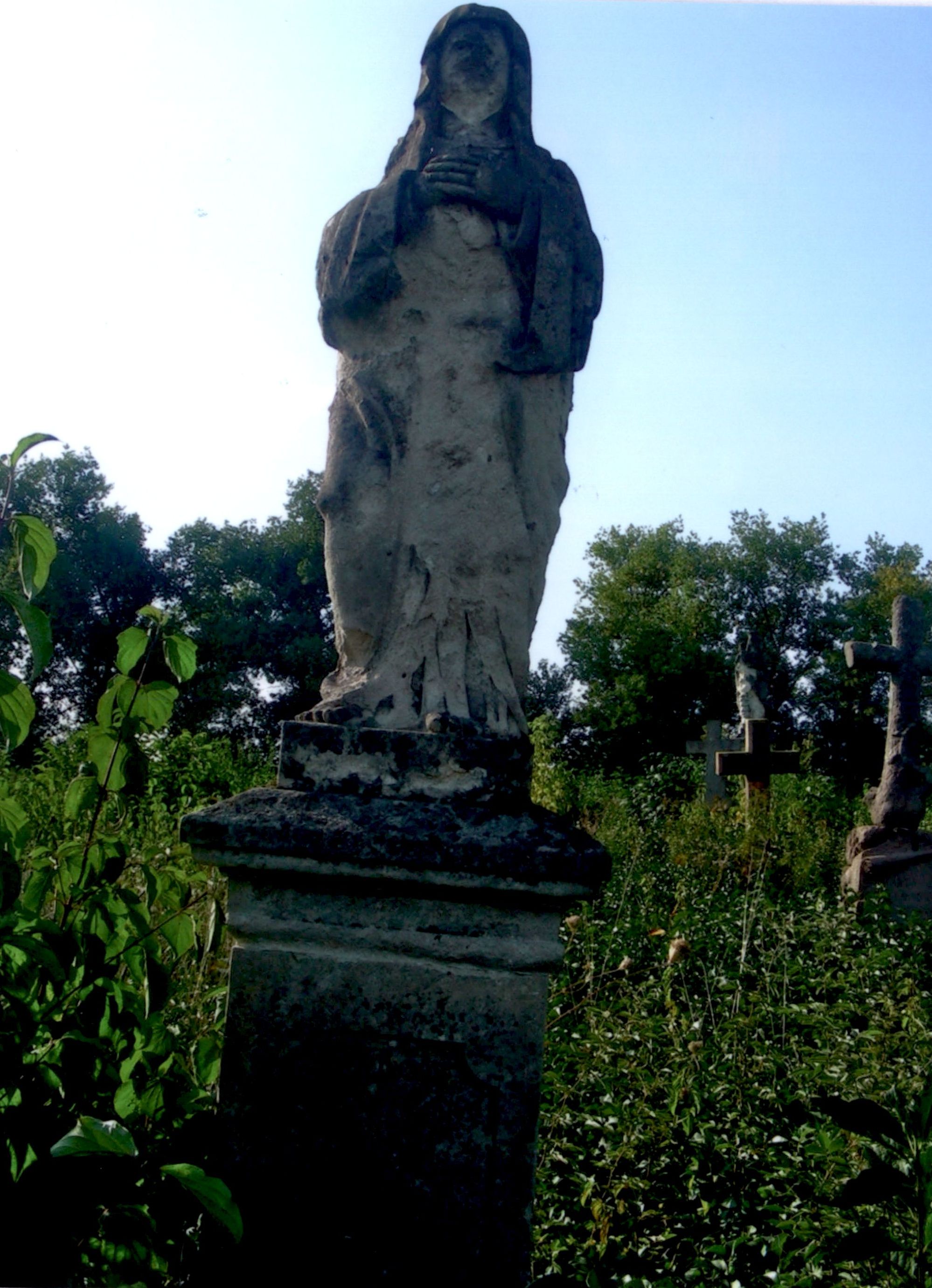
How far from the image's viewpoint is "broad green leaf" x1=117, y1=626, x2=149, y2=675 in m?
2.38

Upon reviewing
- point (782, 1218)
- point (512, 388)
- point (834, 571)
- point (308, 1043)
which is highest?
point (834, 571)

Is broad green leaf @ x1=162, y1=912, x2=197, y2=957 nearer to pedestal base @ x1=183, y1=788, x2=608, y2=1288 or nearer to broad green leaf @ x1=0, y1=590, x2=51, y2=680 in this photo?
pedestal base @ x1=183, y1=788, x2=608, y2=1288

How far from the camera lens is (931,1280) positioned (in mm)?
2514

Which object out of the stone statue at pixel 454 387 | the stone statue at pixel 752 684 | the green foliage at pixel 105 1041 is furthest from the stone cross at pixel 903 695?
the green foliage at pixel 105 1041

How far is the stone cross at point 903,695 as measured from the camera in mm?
9102

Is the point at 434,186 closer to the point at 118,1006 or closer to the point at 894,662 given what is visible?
the point at 118,1006

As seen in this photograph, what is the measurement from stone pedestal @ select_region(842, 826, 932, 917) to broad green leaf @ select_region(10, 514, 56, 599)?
7603mm

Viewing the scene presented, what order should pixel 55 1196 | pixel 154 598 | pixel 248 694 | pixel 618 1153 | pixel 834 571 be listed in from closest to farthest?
pixel 55 1196, pixel 618 1153, pixel 248 694, pixel 154 598, pixel 834 571

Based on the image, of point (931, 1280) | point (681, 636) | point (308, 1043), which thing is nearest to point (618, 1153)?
point (931, 1280)

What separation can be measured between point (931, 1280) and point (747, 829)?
299 inches

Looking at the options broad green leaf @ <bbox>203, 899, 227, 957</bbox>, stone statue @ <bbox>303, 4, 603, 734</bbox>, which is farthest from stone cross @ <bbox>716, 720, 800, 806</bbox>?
broad green leaf @ <bbox>203, 899, 227, 957</bbox>

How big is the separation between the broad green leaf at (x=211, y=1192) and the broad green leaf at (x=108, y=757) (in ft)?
3.01

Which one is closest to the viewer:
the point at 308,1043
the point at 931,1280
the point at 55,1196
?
the point at 55,1196

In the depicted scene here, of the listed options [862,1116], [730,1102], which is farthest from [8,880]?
[730,1102]
